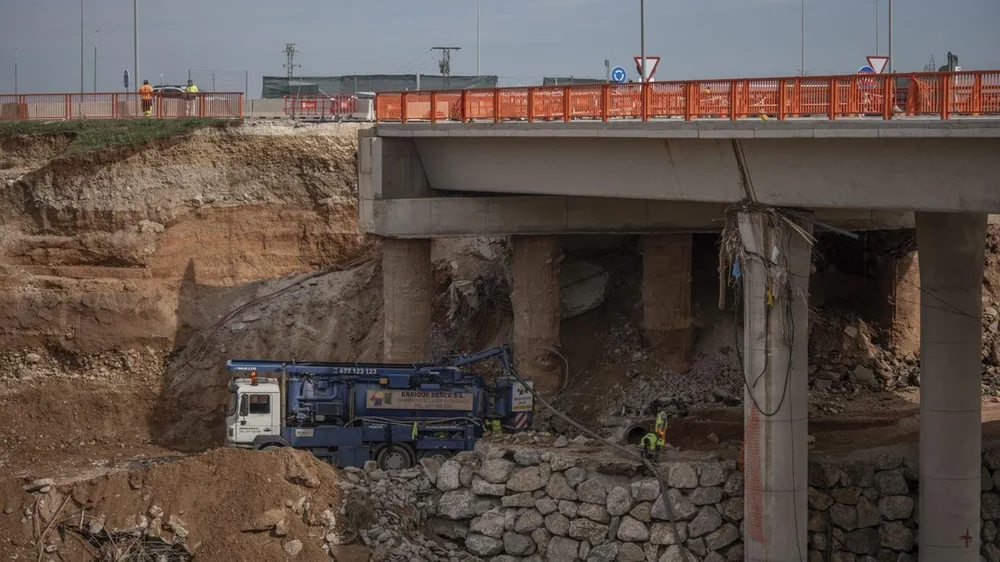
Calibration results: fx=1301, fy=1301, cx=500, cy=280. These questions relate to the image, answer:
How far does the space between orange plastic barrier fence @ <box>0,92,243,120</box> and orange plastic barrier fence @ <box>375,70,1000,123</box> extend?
12.1 m

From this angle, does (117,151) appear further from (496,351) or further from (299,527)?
(299,527)

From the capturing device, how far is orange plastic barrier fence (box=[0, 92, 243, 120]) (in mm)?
38875

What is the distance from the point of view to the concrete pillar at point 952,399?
77.0ft

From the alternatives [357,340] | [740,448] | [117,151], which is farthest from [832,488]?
[117,151]

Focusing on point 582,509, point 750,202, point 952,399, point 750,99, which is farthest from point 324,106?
point 952,399

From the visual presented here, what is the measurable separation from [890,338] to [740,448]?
9.38 meters

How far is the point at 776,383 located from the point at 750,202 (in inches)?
121

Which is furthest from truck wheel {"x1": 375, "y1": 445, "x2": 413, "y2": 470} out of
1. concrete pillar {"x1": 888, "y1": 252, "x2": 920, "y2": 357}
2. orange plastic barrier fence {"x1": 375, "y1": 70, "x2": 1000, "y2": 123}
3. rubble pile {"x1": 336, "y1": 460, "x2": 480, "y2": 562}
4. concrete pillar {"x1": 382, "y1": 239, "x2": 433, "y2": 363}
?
concrete pillar {"x1": 888, "y1": 252, "x2": 920, "y2": 357}

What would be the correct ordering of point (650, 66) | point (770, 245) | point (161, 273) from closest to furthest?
point (770, 245)
point (650, 66)
point (161, 273)

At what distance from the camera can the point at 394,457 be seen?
2706 centimetres

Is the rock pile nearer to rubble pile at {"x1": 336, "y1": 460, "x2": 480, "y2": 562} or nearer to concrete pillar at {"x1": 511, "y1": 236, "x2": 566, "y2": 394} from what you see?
rubble pile at {"x1": 336, "y1": 460, "x2": 480, "y2": 562}

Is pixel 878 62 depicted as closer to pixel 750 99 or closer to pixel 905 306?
pixel 750 99

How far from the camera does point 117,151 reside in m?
36.9

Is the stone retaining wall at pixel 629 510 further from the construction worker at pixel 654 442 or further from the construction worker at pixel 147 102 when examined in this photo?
the construction worker at pixel 147 102
